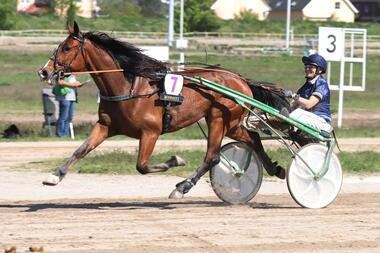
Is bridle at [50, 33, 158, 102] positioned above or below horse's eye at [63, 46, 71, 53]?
below

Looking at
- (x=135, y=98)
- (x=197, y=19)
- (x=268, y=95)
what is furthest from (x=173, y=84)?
(x=197, y=19)

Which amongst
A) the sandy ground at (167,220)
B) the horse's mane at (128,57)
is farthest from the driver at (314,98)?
the horse's mane at (128,57)

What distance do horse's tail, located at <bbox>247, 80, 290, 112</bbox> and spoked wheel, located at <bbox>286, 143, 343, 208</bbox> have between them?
0.71m

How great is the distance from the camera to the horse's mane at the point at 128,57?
11125 millimetres

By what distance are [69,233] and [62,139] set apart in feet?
37.2

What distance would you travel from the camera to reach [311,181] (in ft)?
37.7

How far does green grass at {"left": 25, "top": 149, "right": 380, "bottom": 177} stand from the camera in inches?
611

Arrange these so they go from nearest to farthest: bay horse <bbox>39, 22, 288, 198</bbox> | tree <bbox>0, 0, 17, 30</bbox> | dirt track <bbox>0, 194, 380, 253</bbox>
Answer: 1. dirt track <bbox>0, 194, 380, 253</bbox>
2. bay horse <bbox>39, 22, 288, 198</bbox>
3. tree <bbox>0, 0, 17, 30</bbox>

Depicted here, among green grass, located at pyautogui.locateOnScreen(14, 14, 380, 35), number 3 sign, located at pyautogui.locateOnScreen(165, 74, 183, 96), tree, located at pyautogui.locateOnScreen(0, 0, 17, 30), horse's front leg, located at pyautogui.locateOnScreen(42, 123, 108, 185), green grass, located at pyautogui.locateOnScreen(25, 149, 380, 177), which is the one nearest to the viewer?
horse's front leg, located at pyautogui.locateOnScreen(42, 123, 108, 185)

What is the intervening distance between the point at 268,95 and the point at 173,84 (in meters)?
1.42

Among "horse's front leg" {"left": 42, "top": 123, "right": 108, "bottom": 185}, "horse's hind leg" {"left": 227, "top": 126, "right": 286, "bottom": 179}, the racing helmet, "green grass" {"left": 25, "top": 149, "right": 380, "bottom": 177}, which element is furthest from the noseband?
"green grass" {"left": 25, "top": 149, "right": 380, "bottom": 177}

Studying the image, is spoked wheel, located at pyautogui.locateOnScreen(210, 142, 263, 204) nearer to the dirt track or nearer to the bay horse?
the dirt track

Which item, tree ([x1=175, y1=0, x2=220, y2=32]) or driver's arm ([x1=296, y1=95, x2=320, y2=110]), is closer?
driver's arm ([x1=296, y1=95, x2=320, y2=110])

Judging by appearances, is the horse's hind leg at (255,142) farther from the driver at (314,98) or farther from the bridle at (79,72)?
the bridle at (79,72)
